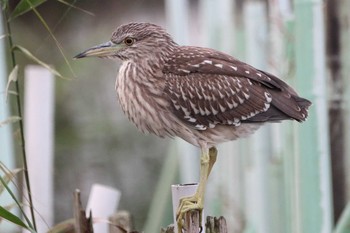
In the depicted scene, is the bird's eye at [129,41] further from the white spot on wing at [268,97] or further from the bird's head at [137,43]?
the white spot on wing at [268,97]

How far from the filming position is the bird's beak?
2461 mm

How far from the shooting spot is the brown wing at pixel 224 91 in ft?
8.45

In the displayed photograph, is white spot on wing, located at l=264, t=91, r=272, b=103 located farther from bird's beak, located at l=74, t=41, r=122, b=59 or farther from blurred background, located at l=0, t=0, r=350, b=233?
blurred background, located at l=0, t=0, r=350, b=233

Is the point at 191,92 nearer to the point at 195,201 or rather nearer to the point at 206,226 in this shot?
the point at 195,201

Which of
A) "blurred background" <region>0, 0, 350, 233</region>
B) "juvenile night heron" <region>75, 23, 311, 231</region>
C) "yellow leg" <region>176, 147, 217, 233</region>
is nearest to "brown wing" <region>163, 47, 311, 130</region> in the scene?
"juvenile night heron" <region>75, 23, 311, 231</region>

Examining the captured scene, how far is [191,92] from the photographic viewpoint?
2561 millimetres

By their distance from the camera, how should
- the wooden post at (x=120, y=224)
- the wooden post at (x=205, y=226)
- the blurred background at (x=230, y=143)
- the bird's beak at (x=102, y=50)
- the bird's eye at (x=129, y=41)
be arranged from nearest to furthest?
the wooden post at (x=205, y=226) → the wooden post at (x=120, y=224) → the bird's beak at (x=102, y=50) → the bird's eye at (x=129, y=41) → the blurred background at (x=230, y=143)

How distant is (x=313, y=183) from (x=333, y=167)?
2.75 feet

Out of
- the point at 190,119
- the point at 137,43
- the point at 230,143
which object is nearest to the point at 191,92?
the point at 190,119

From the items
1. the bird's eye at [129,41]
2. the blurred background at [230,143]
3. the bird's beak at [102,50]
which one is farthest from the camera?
the blurred background at [230,143]

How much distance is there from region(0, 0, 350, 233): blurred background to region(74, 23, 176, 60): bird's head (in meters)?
0.12

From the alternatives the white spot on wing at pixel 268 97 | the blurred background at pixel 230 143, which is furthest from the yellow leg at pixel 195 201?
the blurred background at pixel 230 143

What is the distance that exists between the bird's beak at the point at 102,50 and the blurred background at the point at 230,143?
97 millimetres

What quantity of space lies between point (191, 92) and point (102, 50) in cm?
27
